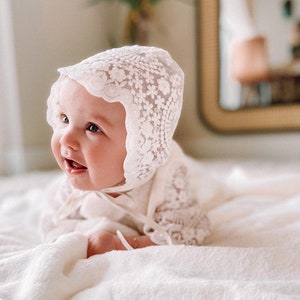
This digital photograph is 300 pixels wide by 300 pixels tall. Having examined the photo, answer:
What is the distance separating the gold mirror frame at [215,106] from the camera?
→ 1.88 metres

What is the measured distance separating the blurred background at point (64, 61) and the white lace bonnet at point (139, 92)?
1.09 meters

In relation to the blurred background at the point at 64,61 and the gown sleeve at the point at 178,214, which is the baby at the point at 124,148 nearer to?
the gown sleeve at the point at 178,214

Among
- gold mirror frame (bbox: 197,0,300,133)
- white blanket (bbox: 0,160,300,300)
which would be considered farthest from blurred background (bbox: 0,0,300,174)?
white blanket (bbox: 0,160,300,300)

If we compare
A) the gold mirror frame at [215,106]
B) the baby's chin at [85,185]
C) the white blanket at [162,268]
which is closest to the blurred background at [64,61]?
the gold mirror frame at [215,106]

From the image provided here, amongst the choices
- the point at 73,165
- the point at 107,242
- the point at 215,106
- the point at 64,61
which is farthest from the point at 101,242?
the point at 215,106

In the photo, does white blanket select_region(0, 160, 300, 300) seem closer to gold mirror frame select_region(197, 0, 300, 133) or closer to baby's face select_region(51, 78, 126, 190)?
baby's face select_region(51, 78, 126, 190)

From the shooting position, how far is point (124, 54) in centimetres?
61

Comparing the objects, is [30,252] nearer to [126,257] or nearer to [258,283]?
[126,257]

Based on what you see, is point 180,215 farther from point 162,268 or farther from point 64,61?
point 64,61

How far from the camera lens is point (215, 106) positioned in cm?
196

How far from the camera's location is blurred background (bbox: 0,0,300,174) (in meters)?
1.64

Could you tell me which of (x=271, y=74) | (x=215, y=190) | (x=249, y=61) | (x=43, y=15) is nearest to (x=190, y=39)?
(x=249, y=61)

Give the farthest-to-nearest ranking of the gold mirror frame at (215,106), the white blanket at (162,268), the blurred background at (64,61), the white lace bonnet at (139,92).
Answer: the gold mirror frame at (215,106), the blurred background at (64,61), the white lace bonnet at (139,92), the white blanket at (162,268)

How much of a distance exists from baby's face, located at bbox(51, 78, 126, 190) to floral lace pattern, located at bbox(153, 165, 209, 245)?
0.12 metres
